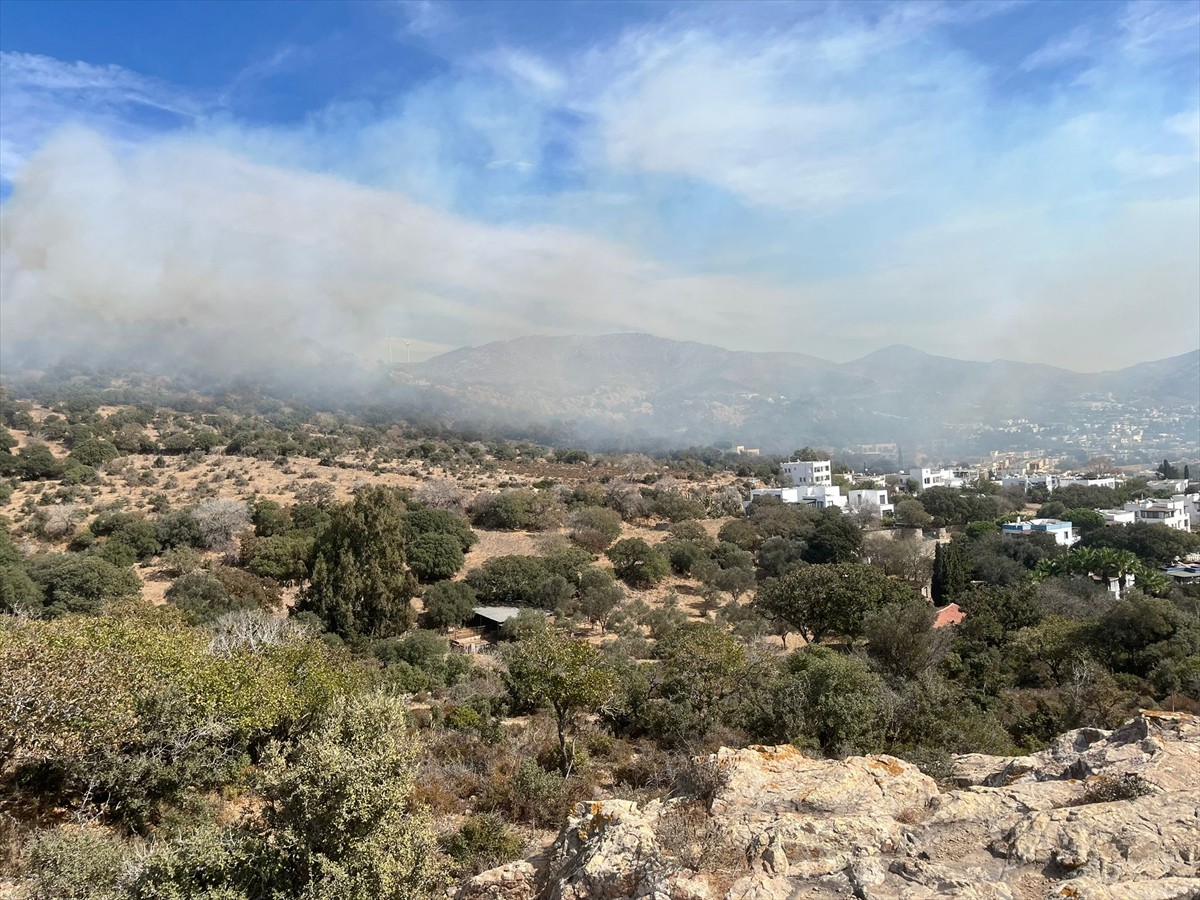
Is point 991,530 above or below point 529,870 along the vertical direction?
below

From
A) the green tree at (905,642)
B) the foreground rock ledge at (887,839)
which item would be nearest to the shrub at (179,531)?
the green tree at (905,642)

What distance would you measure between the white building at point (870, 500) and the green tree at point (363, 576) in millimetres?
41918

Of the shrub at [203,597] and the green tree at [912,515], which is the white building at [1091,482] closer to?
the green tree at [912,515]

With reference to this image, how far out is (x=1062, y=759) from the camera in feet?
22.1

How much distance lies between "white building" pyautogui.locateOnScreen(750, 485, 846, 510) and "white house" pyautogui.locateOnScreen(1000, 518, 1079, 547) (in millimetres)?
11725

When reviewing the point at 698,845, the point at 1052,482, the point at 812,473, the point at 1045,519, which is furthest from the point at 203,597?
the point at 1052,482

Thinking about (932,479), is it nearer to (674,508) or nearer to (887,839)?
(674,508)

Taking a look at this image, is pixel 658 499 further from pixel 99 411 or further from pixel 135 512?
pixel 99 411

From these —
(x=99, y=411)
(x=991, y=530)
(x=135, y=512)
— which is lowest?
(x=991, y=530)

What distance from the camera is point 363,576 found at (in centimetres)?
2289

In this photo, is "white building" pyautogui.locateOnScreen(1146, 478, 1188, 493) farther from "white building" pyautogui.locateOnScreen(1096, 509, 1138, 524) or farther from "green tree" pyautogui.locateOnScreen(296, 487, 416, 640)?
"green tree" pyautogui.locateOnScreen(296, 487, 416, 640)

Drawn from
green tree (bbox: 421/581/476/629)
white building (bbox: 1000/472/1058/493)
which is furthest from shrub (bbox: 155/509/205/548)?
white building (bbox: 1000/472/1058/493)

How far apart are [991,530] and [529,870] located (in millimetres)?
47450

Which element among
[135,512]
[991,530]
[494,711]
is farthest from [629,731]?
[991,530]
